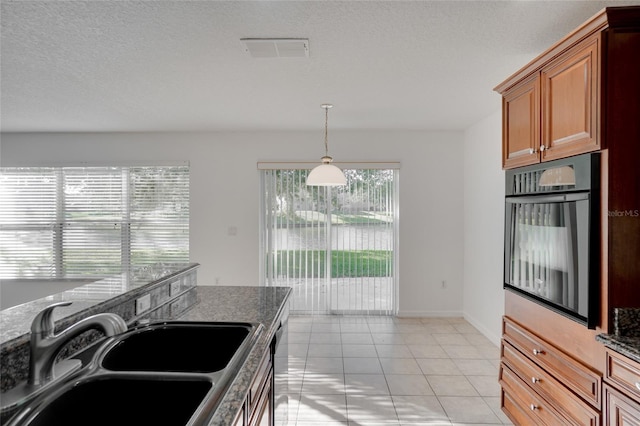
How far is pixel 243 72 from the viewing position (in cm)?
269

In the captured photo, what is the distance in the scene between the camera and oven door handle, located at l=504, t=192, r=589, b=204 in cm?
159

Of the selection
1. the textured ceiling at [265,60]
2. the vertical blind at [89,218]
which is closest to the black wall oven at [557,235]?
the textured ceiling at [265,60]

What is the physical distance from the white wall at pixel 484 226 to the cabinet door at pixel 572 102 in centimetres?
179

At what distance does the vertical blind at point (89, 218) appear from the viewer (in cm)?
473

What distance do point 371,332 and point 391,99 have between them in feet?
8.62

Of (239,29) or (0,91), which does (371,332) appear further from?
(0,91)

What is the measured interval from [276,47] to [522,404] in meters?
2.68

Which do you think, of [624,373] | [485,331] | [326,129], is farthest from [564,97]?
[485,331]

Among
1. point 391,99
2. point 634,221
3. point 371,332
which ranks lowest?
point 371,332

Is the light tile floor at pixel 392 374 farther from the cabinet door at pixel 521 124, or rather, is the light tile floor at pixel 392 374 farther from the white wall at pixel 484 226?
the cabinet door at pixel 521 124

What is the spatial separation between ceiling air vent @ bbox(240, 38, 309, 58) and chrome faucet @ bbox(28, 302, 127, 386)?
183 cm

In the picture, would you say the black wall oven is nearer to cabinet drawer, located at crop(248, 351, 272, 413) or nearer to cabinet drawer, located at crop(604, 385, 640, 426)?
cabinet drawer, located at crop(604, 385, 640, 426)

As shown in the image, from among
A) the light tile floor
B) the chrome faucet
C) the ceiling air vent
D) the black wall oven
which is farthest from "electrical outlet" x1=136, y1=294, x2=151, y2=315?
the black wall oven

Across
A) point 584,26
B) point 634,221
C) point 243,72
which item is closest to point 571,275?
point 634,221
